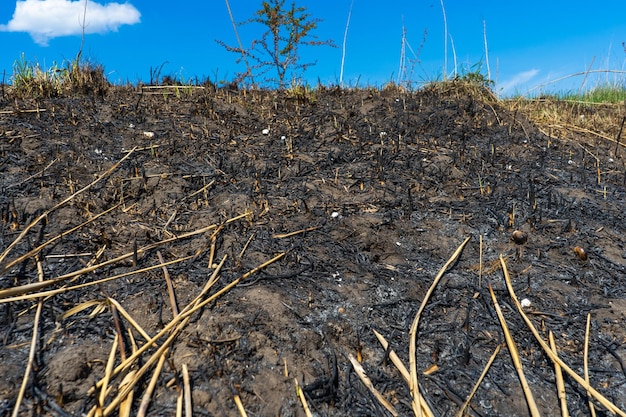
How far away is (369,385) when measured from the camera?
6.86ft

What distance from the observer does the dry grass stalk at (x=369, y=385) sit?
6.62 ft

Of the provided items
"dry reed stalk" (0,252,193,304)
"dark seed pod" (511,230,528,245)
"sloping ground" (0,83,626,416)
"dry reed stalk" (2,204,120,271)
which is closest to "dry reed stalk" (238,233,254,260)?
"sloping ground" (0,83,626,416)

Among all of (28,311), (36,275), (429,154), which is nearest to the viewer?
(28,311)

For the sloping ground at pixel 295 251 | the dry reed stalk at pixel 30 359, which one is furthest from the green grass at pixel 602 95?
the dry reed stalk at pixel 30 359

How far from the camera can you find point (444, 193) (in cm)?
368

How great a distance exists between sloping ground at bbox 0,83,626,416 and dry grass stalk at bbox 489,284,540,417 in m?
0.03

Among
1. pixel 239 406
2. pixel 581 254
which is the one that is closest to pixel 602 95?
pixel 581 254

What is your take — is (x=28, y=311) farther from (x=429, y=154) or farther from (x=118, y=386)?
(x=429, y=154)

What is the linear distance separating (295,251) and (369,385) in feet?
3.26

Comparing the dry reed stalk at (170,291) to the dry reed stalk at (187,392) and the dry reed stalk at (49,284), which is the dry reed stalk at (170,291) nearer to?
the dry reed stalk at (49,284)

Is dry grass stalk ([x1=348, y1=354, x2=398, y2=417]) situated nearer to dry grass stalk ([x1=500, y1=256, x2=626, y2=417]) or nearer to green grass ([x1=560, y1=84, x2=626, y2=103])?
dry grass stalk ([x1=500, y1=256, x2=626, y2=417])

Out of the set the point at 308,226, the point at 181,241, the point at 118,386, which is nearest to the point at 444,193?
the point at 308,226

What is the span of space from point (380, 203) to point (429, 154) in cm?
100

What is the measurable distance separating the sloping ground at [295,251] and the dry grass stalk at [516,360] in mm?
34
